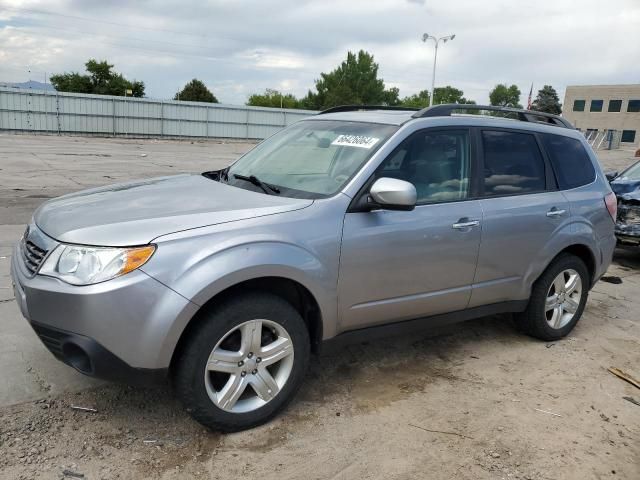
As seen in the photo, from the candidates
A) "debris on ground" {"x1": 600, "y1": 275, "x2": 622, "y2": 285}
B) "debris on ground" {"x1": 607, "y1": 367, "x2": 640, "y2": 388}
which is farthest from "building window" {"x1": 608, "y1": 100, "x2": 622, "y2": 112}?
"debris on ground" {"x1": 607, "y1": 367, "x2": 640, "y2": 388}

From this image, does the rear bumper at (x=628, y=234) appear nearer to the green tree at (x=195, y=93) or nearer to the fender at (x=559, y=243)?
the fender at (x=559, y=243)

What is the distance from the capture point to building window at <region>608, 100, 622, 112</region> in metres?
78.0

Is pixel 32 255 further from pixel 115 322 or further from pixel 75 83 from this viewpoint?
pixel 75 83

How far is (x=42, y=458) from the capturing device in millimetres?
2715

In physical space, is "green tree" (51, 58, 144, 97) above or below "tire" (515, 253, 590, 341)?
above

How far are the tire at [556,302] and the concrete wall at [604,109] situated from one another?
80.3 meters

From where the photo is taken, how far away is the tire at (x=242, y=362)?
2785mm

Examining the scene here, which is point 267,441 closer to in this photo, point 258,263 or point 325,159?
point 258,263

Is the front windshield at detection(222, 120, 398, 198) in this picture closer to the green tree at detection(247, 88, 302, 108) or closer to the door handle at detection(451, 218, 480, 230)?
Result: the door handle at detection(451, 218, 480, 230)

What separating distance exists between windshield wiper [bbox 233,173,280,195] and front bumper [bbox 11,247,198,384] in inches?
41.1

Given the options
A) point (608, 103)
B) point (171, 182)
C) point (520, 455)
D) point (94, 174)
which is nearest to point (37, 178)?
point (94, 174)

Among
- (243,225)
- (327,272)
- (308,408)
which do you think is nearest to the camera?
(243,225)

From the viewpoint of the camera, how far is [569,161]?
4660 millimetres

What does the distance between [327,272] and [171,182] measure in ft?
4.60
